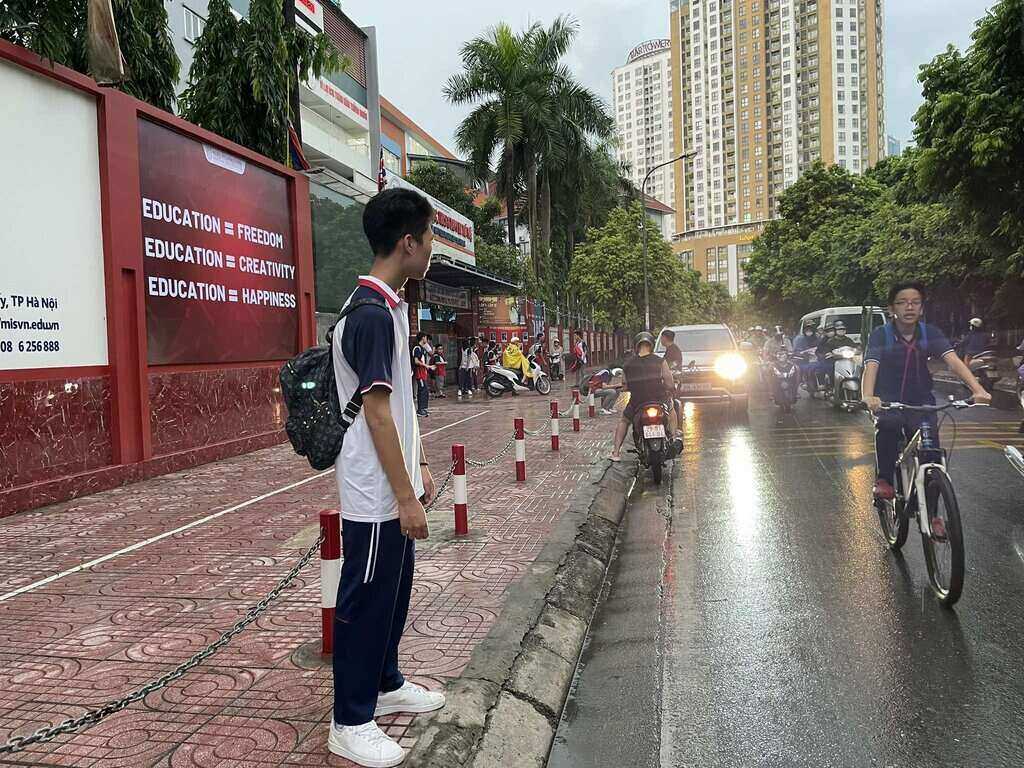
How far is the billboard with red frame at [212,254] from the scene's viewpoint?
10.7 meters

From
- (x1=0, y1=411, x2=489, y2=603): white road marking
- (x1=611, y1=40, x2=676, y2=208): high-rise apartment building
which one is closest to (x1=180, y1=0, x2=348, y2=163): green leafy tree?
(x1=0, y1=411, x2=489, y2=603): white road marking

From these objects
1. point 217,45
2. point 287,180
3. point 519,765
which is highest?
point 217,45

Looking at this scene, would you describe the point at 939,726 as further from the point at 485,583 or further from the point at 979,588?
the point at 485,583

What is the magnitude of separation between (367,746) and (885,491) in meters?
4.07

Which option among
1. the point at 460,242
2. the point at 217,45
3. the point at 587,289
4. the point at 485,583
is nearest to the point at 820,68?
the point at 587,289

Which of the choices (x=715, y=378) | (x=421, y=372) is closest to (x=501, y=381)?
(x=421, y=372)

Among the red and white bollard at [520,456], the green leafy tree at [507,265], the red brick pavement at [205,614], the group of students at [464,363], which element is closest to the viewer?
the red brick pavement at [205,614]

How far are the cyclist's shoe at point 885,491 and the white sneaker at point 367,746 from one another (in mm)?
3943

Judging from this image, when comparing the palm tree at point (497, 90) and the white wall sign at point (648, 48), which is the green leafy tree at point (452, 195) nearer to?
the palm tree at point (497, 90)

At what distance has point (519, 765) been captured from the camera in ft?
10.3

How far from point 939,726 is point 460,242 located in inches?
897

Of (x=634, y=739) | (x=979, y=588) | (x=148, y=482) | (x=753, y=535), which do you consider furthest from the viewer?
(x=148, y=482)

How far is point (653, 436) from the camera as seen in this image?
360 inches

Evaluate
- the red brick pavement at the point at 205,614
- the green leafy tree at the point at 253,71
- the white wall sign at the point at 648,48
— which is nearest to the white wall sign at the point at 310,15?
the green leafy tree at the point at 253,71
